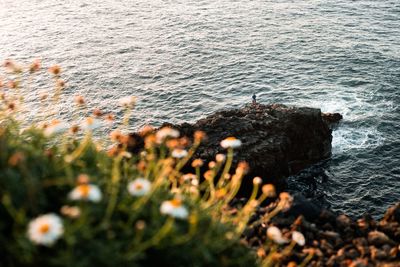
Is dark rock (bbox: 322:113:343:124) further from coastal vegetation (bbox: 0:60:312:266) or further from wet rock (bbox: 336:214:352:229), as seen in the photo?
coastal vegetation (bbox: 0:60:312:266)

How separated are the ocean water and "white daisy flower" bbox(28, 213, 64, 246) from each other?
72.8ft

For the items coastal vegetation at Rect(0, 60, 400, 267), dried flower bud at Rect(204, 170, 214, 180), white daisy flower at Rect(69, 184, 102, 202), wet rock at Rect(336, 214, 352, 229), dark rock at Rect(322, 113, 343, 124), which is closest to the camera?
white daisy flower at Rect(69, 184, 102, 202)

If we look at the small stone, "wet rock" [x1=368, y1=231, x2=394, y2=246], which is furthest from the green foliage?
"wet rock" [x1=368, y1=231, x2=394, y2=246]

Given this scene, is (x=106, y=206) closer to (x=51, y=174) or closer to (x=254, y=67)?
(x=51, y=174)

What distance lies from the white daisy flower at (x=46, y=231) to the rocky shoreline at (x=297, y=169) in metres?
4.66

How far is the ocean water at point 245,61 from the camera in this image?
100 ft

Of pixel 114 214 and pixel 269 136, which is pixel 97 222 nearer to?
pixel 114 214

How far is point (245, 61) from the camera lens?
153 ft

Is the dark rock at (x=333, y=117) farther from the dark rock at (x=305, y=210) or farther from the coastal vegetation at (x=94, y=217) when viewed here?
the coastal vegetation at (x=94, y=217)

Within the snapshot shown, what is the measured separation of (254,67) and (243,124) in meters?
22.2

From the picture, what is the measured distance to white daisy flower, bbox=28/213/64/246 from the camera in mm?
5004

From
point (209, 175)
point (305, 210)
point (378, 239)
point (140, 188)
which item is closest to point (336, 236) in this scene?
point (378, 239)

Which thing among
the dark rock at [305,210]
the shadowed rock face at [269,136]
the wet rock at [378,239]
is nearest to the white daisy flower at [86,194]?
the dark rock at [305,210]

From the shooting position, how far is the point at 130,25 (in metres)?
60.5
